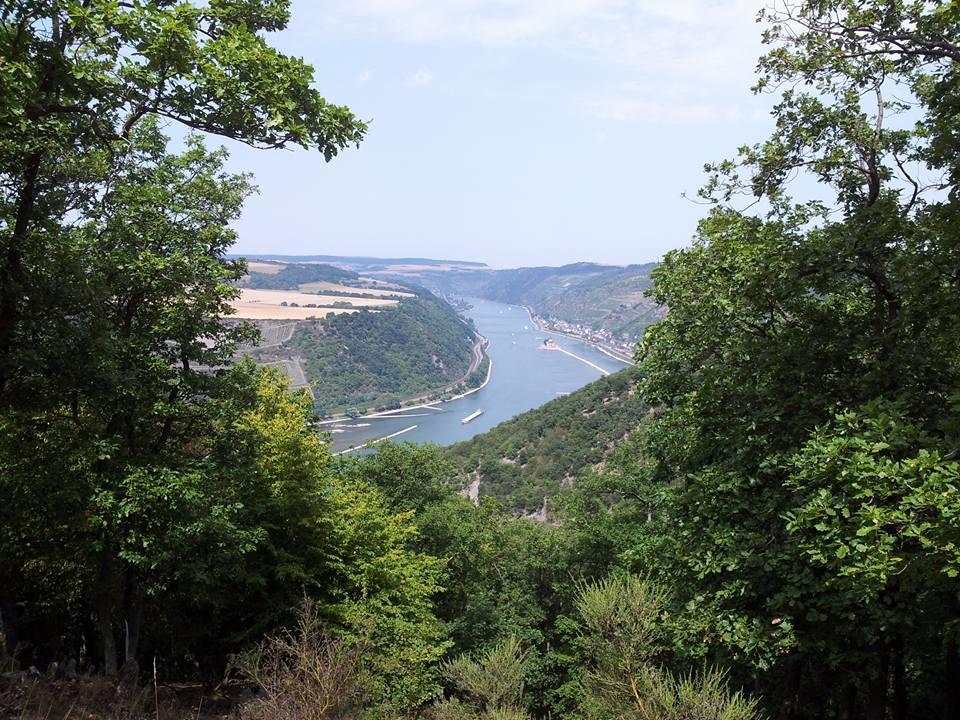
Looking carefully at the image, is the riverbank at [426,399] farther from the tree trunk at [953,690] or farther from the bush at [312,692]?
the tree trunk at [953,690]

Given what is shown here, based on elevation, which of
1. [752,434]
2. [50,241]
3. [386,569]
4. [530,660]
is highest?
[50,241]

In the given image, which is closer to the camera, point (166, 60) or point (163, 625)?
point (166, 60)

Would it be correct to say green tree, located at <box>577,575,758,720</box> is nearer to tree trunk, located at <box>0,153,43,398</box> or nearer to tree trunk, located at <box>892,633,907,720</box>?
tree trunk, located at <box>892,633,907,720</box>

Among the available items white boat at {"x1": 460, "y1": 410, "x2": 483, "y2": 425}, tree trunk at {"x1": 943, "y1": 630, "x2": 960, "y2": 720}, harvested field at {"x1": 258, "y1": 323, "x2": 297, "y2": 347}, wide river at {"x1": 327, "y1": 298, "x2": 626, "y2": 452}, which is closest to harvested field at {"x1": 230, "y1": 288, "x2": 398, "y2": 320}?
harvested field at {"x1": 258, "y1": 323, "x2": 297, "y2": 347}

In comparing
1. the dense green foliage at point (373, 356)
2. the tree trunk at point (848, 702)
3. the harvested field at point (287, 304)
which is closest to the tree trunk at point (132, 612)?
the tree trunk at point (848, 702)

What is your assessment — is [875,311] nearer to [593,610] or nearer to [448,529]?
[593,610]

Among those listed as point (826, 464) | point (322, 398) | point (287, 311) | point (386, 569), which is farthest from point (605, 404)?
point (287, 311)
